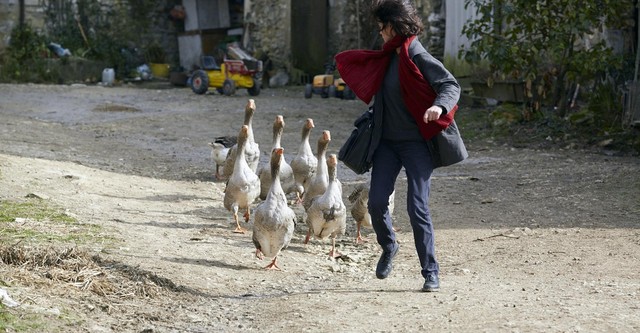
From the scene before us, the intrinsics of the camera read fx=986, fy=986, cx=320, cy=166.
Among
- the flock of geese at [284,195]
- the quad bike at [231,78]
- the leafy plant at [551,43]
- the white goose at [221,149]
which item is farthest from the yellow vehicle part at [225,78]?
the flock of geese at [284,195]

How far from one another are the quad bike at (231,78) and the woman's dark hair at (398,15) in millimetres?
15720

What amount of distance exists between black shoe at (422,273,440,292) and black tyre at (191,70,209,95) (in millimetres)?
16080

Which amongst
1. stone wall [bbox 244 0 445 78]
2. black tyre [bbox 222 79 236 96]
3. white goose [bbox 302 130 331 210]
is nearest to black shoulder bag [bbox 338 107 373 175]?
white goose [bbox 302 130 331 210]

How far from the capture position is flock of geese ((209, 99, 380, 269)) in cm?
770

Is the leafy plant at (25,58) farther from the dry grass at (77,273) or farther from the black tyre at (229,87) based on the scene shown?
the dry grass at (77,273)

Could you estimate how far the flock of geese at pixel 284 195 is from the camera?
7699 millimetres

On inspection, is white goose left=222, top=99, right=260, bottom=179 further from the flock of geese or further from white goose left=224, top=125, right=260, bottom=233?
white goose left=224, top=125, right=260, bottom=233

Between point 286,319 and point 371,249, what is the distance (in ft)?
9.00

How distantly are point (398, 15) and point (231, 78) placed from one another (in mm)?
16193

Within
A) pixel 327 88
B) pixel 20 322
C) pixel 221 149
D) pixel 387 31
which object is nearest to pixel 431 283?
pixel 387 31

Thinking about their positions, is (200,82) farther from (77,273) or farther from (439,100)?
(439,100)

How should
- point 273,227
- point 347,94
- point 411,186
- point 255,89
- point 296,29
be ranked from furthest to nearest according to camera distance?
point 296,29 < point 255,89 < point 347,94 < point 273,227 < point 411,186

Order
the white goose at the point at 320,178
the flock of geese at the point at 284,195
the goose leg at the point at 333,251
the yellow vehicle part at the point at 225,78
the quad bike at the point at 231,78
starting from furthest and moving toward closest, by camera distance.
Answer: the yellow vehicle part at the point at 225,78 → the quad bike at the point at 231,78 → the white goose at the point at 320,178 → the goose leg at the point at 333,251 → the flock of geese at the point at 284,195

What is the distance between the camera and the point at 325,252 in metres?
8.55
